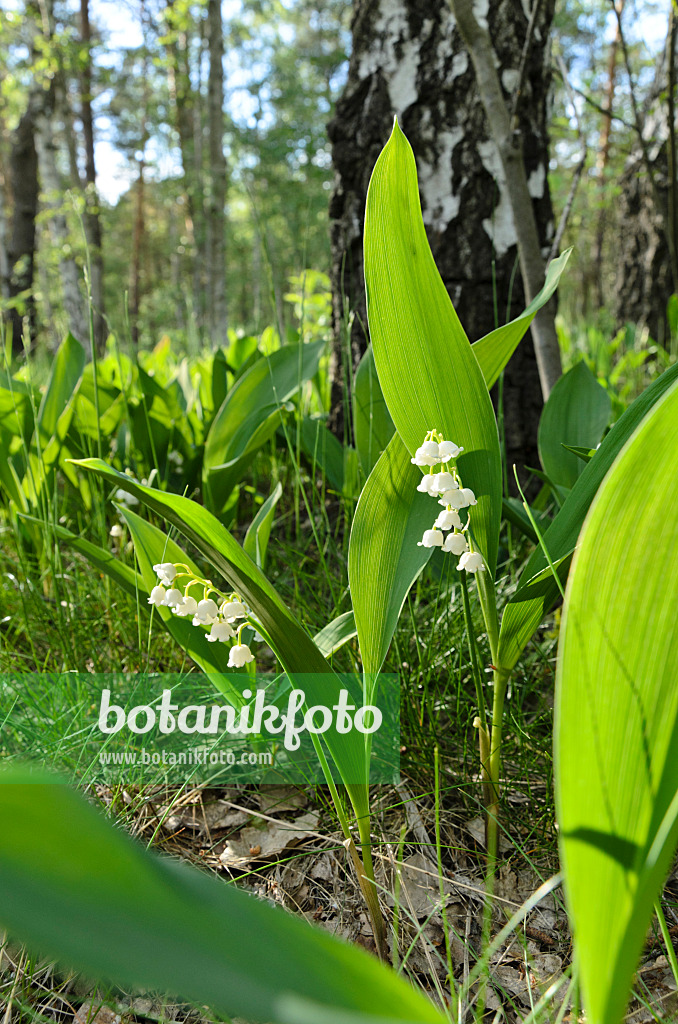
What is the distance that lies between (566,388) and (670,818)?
95 centimetres

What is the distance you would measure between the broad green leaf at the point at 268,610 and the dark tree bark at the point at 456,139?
41.5 inches

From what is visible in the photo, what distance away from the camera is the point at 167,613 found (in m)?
0.85

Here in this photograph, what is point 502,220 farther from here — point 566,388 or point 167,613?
point 167,613

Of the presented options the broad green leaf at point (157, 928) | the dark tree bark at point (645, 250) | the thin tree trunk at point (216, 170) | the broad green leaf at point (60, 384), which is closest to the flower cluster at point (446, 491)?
the broad green leaf at point (157, 928)

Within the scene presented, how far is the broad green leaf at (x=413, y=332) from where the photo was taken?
2.13 ft

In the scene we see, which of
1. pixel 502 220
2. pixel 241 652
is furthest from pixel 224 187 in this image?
pixel 241 652

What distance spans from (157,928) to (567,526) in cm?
59

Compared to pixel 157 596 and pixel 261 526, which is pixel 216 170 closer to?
pixel 261 526

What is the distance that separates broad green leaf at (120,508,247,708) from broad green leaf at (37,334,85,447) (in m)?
0.70

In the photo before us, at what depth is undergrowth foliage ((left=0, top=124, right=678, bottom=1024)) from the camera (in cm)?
30

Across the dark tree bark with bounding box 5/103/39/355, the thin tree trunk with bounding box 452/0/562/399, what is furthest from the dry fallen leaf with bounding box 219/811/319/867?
the dark tree bark with bounding box 5/103/39/355

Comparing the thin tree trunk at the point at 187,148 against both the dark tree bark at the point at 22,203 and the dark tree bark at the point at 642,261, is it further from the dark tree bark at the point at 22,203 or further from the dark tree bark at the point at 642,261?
the dark tree bark at the point at 642,261

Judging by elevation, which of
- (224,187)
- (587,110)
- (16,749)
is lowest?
(16,749)

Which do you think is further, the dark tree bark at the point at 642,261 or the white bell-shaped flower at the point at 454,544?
the dark tree bark at the point at 642,261
